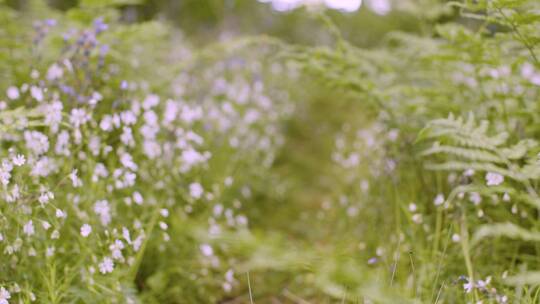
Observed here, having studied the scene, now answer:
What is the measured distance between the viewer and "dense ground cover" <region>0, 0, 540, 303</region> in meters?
2.00

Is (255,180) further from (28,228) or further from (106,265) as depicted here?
(28,228)

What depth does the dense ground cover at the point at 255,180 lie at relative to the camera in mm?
1999

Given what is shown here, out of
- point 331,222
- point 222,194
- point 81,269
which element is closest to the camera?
point 81,269

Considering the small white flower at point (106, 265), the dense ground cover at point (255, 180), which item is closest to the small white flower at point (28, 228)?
the dense ground cover at point (255, 180)

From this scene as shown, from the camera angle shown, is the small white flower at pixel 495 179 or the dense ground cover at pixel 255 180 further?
the small white flower at pixel 495 179

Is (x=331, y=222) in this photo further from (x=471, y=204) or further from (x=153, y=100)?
(x=153, y=100)

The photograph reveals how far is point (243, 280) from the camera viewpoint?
9.87 ft

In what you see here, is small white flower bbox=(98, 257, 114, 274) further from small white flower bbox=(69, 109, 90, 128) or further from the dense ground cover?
small white flower bbox=(69, 109, 90, 128)

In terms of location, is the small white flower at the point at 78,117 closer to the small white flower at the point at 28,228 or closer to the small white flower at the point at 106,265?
the small white flower at the point at 28,228

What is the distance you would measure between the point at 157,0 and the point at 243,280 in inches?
217

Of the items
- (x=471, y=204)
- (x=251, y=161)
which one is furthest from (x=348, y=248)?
(x=251, y=161)

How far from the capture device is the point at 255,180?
407 cm

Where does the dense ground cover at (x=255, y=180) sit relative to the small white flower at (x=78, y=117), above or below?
below

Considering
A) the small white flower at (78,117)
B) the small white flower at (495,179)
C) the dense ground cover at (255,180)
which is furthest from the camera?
the small white flower at (78,117)
